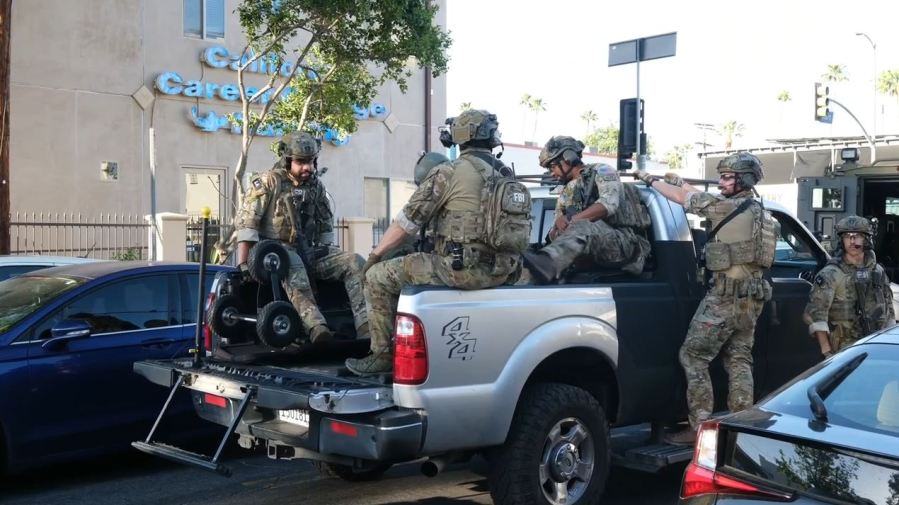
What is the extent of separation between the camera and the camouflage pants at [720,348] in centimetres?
581

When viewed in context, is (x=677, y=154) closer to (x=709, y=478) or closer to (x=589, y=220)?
(x=589, y=220)

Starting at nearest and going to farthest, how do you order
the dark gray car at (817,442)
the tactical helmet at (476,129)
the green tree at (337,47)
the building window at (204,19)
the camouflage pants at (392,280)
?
the dark gray car at (817,442), the camouflage pants at (392,280), the tactical helmet at (476,129), the green tree at (337,47), the building window at (204,19)

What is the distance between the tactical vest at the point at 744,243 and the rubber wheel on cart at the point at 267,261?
2.64m

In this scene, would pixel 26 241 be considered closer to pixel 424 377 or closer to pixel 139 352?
pixel 139 352

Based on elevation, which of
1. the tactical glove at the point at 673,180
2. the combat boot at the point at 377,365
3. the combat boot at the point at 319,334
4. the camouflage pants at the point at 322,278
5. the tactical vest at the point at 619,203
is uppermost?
the tactical glove at the point at 673,180

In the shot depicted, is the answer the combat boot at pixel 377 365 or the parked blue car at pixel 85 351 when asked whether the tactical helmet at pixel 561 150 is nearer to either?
the combat boot at pixel 377 365

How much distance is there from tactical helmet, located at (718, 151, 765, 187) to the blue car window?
3.85 m

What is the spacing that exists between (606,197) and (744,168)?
92 centimetres

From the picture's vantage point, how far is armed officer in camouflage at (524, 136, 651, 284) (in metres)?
5.71

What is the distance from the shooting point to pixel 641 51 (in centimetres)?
1277

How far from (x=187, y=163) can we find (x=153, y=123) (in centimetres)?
103

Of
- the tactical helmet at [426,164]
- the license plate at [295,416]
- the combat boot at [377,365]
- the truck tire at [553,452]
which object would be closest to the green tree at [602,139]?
the tactical helmet at [426,164]

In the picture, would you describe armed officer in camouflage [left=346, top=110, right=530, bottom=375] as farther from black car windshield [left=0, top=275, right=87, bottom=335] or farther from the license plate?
black car windshield [left=0, top=275, right=87, bottom=335]

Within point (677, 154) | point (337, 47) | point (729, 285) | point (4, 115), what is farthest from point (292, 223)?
point (677, 154)
